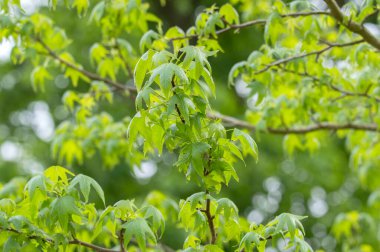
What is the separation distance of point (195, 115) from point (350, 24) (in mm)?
1120

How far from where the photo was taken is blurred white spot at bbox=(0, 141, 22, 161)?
28.1 feet

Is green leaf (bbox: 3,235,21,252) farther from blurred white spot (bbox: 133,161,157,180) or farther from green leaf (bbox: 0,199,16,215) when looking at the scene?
blurred white spot (bbox: 133,161,157,180)

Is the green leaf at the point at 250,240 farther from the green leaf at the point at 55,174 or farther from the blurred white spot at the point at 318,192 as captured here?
the blurred white spot at the point at 318,192

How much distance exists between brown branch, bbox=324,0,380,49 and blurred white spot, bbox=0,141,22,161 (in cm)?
611

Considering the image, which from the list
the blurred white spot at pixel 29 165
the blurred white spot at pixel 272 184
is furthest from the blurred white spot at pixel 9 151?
the blurred white spot at pixel 272 184

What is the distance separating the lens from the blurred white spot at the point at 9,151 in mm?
8555

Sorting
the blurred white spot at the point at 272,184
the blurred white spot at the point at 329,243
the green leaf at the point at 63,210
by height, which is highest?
the green leaf at the point at 63,210

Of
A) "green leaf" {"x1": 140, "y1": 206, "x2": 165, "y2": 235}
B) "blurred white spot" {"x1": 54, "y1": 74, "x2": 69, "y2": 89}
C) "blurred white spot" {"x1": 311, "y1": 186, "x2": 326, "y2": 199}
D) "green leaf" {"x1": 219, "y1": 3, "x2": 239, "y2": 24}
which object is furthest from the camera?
"blurred white spot" {"x1": 311, "y1": 186, "x2": 326, "y2": 199}

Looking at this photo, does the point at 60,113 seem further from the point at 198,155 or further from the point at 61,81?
the point at 198,155

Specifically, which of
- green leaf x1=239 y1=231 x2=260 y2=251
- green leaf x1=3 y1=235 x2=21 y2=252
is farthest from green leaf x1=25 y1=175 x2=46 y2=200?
green leaf x1=239 y1=231 x2=260 y2=251

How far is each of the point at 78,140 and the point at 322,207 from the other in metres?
5.31

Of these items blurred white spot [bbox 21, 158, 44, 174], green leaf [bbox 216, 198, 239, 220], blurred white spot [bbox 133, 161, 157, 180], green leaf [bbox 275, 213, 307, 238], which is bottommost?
blurred white spot [bbox 133, 161, 157, 180]

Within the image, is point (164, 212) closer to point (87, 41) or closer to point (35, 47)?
point (35, 47)

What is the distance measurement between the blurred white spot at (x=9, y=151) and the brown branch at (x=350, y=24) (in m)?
6.11
